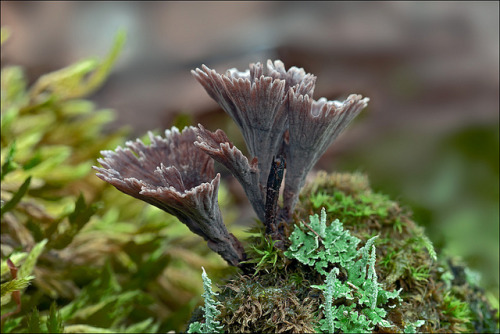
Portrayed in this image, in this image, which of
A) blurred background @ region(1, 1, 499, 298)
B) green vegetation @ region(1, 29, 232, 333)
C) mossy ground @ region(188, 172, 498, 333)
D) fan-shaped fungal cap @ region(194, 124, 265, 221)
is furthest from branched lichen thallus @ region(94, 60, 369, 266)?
blurred background @ region(1, 1, 499, 298)

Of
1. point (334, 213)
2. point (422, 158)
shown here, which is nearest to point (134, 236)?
point (334, 213)

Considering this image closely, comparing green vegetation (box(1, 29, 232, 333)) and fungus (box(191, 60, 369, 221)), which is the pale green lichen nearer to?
fungus (box(191, 60, 369, 221))

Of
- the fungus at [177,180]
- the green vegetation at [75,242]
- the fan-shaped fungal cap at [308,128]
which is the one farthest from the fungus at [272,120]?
the green vegetation at [75,242]

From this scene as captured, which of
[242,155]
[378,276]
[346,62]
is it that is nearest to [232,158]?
A: [242,155]

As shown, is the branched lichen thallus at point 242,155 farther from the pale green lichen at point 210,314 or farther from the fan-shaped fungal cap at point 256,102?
the pale green lichen at point 210,314

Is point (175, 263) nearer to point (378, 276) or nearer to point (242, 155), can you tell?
point (378, 276)

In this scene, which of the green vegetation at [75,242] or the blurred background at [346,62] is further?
the blurred background at [346,62]

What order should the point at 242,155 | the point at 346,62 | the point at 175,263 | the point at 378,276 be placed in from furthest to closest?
1. the point at 346,62
2. the point at 175,263
3. the point at 378,276
4. the point at 242,155
